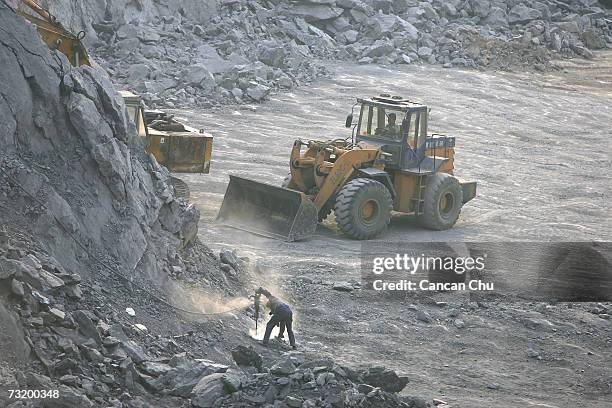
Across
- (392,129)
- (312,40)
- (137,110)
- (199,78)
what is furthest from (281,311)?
(312,40)

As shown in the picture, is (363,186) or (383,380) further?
(363,186)

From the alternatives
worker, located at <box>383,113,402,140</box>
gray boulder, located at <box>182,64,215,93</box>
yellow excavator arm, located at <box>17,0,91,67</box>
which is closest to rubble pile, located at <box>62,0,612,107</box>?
gray boulder, located at <box>182,64,215,93</box>

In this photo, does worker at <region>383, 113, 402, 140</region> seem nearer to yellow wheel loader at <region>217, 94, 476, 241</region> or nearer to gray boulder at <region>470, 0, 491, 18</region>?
yellow wheel loader at <region>217, 94, 476, 241</region>

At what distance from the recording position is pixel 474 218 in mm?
19984

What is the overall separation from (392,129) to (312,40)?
823 inches

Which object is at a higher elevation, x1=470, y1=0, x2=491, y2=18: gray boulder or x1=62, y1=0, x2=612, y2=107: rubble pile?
x1=470, y1=0, x2=491, y2=18: gray boulder

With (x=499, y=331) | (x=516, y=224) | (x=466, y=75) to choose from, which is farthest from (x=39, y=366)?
(x=466, y=75)

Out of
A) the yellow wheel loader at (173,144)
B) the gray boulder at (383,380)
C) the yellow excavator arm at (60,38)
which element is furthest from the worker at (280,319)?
the yellow wheel loader at (173,144)

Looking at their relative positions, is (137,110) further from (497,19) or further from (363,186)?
(497,19)

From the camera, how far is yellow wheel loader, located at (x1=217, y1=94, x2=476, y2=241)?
55.4 feet

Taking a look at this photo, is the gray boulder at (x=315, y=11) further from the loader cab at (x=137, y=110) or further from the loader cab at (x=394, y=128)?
the loader cab at (x=137, y=110)

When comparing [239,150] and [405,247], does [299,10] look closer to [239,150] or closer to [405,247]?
[239,150]

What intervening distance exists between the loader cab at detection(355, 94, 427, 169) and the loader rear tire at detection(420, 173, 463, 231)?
642 millimetres

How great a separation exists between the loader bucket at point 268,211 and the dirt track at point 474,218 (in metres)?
0.26
